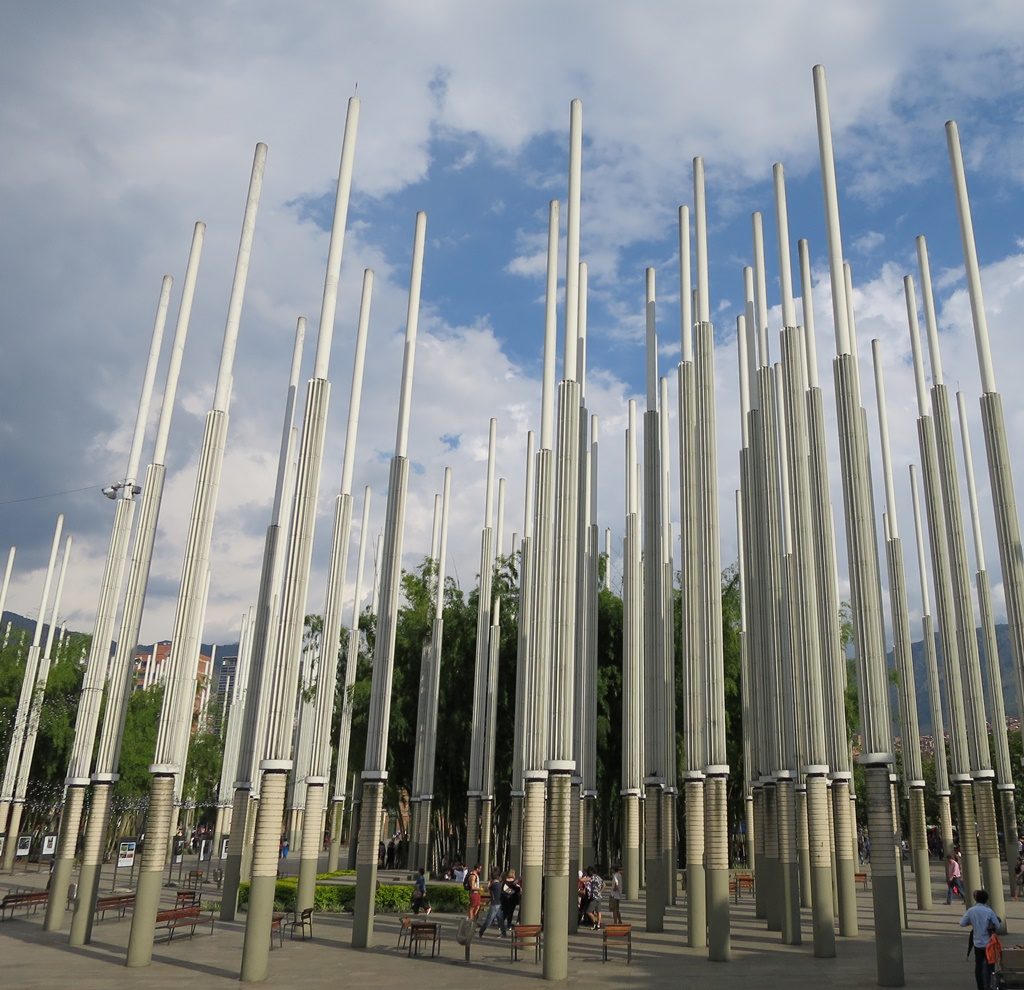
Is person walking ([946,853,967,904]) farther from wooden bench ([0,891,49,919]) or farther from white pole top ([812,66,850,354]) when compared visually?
wooden bench ([0,891,49,919])

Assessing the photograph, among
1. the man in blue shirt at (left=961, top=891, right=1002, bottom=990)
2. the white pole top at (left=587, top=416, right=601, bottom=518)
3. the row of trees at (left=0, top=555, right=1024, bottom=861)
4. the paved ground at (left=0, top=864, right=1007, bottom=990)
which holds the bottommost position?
the paved ground at (left=0, top=864, right=1007, bottom=990)

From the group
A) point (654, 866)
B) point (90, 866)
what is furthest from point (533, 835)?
point (90, 866)

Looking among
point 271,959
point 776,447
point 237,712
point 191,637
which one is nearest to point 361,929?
point 271,959

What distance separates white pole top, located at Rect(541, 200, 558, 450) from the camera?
851 inches

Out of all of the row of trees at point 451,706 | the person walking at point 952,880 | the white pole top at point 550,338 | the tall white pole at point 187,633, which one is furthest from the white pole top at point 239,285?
the person walking at point 952,880

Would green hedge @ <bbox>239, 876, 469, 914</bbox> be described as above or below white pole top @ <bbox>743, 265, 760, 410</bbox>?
below

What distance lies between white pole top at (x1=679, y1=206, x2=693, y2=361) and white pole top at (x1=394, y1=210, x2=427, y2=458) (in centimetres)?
780

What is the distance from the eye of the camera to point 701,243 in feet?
86.2

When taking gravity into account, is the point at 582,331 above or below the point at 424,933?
above

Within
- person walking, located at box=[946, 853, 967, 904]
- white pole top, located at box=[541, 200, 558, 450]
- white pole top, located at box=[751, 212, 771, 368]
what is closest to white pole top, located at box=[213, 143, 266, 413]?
white pole top, located at box=[541, 200, 558, 450]

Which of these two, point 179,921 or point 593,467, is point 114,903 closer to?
point 179,921

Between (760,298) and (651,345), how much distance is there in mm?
3572

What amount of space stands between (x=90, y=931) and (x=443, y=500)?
2348 cm

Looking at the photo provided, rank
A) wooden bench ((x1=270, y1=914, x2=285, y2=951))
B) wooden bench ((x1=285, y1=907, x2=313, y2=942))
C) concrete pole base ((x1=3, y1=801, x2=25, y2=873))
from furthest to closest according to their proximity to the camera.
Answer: concrete pole base ((x1=3, y1=801, x2=25, y2=873)) → wooden bench ((x1=285, y1=907, x2=313, y2=942)) → wooden bench ((x1=270, y1=914, x2=285, y2=951))
